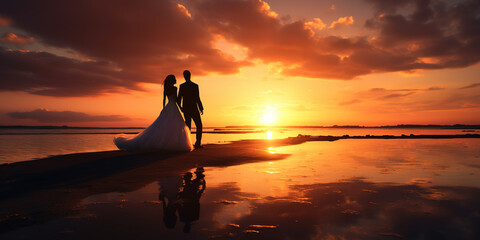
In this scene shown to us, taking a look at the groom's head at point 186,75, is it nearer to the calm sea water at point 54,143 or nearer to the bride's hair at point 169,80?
the bride's hair at point 169,80

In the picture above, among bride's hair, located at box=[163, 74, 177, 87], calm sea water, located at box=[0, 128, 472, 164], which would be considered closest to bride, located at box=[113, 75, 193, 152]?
bride's hair, located at box=[163, 74, 177, 87]

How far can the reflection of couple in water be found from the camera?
3.29 m

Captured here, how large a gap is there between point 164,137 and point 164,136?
0.13 feet

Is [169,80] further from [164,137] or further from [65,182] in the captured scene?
[65,182]

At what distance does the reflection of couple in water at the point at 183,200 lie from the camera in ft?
10.8

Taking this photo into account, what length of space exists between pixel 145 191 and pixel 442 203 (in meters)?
4.97

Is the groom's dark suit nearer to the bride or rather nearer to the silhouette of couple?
the silhouette of couple

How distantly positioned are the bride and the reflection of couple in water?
176 inches

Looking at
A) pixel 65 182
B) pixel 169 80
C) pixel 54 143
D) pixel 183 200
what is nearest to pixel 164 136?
pixel 169 80

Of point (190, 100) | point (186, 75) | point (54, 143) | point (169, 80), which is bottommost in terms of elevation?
point (54, 143)

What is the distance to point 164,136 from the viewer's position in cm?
1012

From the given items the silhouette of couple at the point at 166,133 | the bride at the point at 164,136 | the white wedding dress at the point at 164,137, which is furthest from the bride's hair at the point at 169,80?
the white wedding dress at the point at 164,137

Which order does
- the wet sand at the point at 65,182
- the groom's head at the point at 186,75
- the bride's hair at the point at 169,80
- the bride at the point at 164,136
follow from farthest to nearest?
the groom's head at the point at 186,75
the bride's hair at the point at 169,80
the bride at the point at 164,136
the wet sand at the point at 65,182

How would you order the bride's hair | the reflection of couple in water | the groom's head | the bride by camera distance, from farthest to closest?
the groom's head, the bride's hair, the bride, the reflection of couple in water
